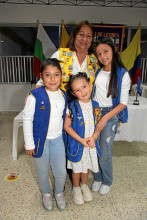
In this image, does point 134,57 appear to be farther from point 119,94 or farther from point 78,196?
point 78,196

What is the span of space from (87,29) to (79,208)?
1.45 meters

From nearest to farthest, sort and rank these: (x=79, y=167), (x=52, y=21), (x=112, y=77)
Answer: (x=112, y=77) < (x=79, y=167) < (x=52, y=21)

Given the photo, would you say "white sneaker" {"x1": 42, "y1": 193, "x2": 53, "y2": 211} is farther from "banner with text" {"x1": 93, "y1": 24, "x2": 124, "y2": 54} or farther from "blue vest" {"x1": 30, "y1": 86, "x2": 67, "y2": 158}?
"banner with text" {"x1": 93, "y1": 24, "x2": 124, "y2": 54}

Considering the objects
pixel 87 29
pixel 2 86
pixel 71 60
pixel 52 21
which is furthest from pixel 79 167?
pixel 52 21

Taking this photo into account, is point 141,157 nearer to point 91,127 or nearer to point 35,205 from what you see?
point 91,127

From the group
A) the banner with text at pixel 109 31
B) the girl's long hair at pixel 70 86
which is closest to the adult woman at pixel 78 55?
the girl's long hair at pixel 70 86

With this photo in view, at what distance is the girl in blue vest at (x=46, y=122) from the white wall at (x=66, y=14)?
3496mm

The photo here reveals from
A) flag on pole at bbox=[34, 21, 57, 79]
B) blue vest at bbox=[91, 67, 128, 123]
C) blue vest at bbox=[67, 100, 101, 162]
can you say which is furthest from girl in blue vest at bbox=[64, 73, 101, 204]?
flag on pole at bbox=[34, 21, 57, 79]

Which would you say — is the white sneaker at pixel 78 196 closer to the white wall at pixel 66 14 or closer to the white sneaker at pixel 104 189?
the white sneaker at pixel 104 189

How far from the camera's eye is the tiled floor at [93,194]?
→ 1.38 meters

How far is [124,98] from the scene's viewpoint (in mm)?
1319

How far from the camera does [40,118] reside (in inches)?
47.3

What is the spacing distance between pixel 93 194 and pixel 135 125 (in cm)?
118

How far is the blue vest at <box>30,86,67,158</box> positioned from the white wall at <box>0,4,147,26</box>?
361 centimetres
